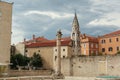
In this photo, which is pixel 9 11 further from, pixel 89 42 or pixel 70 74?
pixel 89 42

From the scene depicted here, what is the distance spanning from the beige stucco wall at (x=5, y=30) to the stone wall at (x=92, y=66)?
9.78 m

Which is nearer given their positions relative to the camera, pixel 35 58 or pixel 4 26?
pixel 4 26

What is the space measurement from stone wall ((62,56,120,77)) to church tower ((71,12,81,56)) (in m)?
15.4

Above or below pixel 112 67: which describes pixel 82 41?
above

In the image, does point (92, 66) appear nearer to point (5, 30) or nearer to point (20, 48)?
point (5, 30)

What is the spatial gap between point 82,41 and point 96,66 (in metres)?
29.2

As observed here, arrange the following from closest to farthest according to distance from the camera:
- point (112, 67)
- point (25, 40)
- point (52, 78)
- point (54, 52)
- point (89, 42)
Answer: point (52, 78)
point (112, 67)
point (54, 52)
point (89, 42)
point (25, 40)

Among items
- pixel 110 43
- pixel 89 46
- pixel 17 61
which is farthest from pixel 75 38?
pixel 17 61

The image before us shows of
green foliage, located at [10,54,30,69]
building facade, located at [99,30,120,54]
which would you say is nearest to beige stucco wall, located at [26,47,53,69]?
green foliage, located at [10,54,30,69]

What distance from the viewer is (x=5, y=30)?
4538cm

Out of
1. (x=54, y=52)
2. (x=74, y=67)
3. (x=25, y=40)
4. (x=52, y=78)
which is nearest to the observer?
(x=52, y=78)

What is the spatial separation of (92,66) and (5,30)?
51.8 ft

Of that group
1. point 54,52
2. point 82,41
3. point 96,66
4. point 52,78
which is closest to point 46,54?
point 54,52

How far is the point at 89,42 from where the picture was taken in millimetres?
66938
